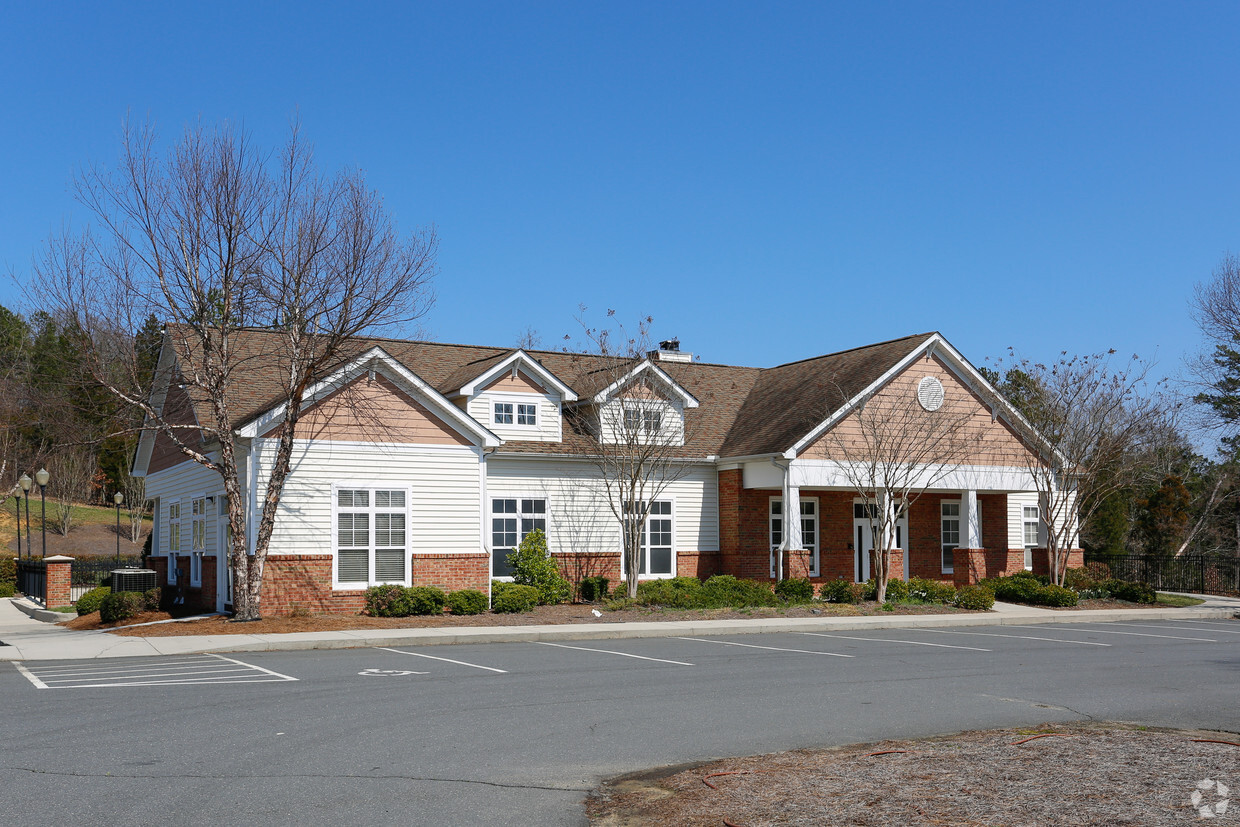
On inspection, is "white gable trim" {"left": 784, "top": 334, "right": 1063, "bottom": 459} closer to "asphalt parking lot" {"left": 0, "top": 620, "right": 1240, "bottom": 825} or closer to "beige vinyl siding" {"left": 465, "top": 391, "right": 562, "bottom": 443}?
"beige vinyl siding" {"left": 465, "top": 391, "right": 562, "bottom": 443}

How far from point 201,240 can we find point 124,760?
1425 cm

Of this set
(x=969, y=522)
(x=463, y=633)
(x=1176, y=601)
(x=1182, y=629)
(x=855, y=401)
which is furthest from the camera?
(x=969, y=522)

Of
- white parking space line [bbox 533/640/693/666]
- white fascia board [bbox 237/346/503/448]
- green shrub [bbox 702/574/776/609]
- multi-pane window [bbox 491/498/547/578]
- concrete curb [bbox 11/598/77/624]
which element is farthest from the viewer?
multi-pane window [bbox 491/498/547/578]

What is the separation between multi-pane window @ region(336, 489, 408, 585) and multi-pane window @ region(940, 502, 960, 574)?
55.7 feet

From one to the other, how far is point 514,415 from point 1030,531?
676 inches

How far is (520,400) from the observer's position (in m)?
28.0

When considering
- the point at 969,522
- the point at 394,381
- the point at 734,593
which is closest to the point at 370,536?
the point at 394,381

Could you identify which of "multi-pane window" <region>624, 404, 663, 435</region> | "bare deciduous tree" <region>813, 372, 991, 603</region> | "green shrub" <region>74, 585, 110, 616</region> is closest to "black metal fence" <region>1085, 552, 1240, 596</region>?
"bare deciduous tree" <region>813, 372, 991, 603</region>

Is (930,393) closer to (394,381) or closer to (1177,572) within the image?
(1177,572)

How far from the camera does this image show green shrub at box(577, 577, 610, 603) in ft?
89.5

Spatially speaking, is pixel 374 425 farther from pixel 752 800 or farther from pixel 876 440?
pixel 752 800

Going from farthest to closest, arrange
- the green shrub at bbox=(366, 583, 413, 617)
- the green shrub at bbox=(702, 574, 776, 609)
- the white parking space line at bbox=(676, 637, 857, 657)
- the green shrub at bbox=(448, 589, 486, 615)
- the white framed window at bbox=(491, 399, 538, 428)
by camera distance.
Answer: the white framed window at bbox=(491, 399, 538, 428) < the green shrub at bbox=(702, 574, 776, 609) < the green shrub at bbox=(448, 589, 486, 615) < the green shrub at bbox=(366, 583, 413, 617) < the white parking space line at bbox=(676, 637, 857, 657)

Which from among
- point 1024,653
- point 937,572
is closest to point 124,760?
point 1024,653

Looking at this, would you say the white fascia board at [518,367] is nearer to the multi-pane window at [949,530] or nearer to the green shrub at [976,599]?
the green shrub at [976,599]
